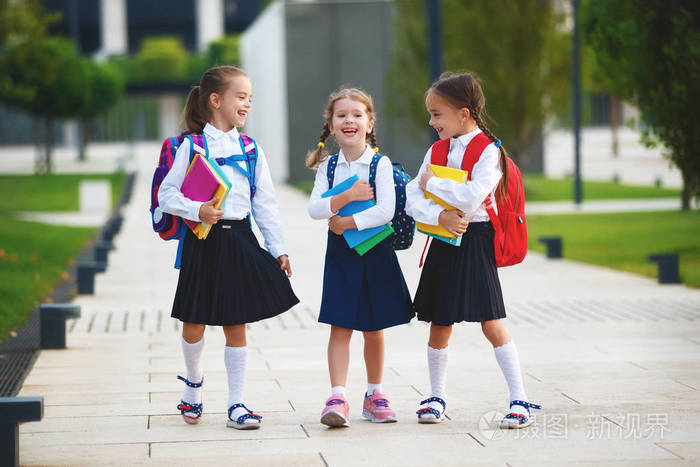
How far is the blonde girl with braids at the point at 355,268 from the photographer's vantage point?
16.8 ft

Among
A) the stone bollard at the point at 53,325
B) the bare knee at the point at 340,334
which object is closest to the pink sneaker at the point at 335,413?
the bare knee at the point at 340,334

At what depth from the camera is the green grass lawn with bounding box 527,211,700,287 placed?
12680 millimetres

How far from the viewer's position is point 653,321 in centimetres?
840

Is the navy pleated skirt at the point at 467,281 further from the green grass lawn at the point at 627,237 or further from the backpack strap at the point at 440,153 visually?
the green grass lawn at the point at 627,237

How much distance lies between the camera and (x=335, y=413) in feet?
16.6

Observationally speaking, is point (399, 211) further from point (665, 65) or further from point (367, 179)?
point (665, 65)

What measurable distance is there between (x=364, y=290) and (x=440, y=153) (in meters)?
0.73

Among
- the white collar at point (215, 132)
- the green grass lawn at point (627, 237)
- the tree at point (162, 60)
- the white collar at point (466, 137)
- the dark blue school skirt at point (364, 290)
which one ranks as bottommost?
the green grass lawn at point (627, 237)

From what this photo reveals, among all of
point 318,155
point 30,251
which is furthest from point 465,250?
point 30,251

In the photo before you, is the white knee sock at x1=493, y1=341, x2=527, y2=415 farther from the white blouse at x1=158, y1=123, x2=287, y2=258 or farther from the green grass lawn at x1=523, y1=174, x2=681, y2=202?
the green grass lawn at x1=523, y1=174, x2=681, y2=202

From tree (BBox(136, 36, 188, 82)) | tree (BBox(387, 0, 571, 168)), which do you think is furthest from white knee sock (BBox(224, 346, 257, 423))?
tree (BBox(136, 36, 188, 82))

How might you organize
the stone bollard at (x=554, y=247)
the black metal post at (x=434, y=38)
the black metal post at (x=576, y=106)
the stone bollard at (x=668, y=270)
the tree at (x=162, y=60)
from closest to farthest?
the stone bollard at (x=668, y=270) < the black metal post at (x=434, y=38) < the stone bollard at (x=554, y=247) < the black metal post at (x=576, y=106) < the tree at (x=162, y=60)

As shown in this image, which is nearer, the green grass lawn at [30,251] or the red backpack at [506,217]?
the red backpack at [506,217]

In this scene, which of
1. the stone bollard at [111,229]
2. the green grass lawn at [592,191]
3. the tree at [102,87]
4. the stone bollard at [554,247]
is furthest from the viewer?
the tree at [102,87]
